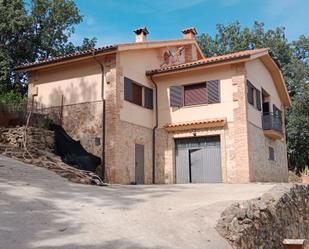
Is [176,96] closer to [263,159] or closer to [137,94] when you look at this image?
[137,94]

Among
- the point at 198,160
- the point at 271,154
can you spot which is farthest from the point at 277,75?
the point at 198,160

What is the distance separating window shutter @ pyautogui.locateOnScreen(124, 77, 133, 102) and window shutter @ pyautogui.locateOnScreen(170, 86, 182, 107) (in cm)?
238

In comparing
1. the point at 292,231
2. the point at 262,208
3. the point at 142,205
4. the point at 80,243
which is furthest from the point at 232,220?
the point at 292,231

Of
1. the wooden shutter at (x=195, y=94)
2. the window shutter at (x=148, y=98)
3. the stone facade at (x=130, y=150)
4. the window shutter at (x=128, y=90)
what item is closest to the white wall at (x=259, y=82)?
the wooden shutter at (x=195, y=94)

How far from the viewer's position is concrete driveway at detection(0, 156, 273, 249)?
5.94m

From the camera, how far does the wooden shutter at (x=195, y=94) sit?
61.8 ft

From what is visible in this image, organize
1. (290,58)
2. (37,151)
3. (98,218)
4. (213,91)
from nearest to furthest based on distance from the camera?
(98,218), (37,151), (213,91), (290,58)

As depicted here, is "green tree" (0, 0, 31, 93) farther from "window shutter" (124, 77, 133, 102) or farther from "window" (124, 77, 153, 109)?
"window shutter" (124, 77, 133, 102)

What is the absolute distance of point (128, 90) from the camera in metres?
17.7

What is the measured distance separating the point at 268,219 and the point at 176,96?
35.7 ft

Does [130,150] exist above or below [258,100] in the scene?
below

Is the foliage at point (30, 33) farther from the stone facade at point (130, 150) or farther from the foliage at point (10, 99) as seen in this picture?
the stone facade at point (130, 150)

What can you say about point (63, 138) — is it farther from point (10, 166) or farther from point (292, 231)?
point (292, 231)

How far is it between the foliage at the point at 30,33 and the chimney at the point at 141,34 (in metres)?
8.99
